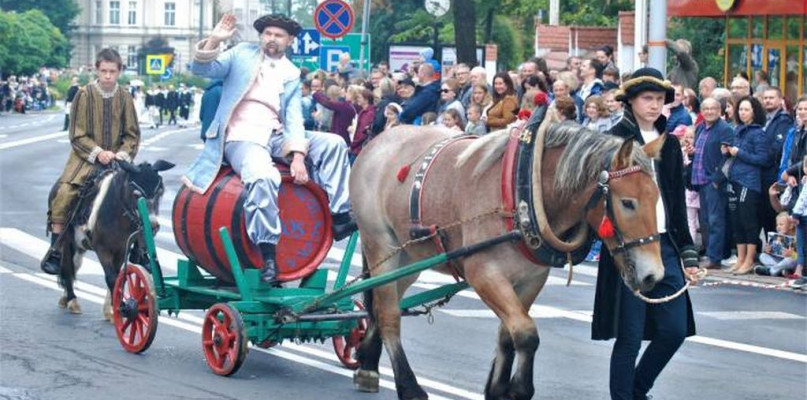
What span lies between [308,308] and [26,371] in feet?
5.72

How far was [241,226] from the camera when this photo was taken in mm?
10336

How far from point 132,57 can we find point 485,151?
5397 inches

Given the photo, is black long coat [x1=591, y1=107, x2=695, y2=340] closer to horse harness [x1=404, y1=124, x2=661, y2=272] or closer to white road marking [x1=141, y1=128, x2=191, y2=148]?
horse harness [x1=404, y1=124, x2=661, y2=272]

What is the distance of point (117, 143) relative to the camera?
13000 mm

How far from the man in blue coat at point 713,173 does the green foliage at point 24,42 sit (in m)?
65.6

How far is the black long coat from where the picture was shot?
846 cm

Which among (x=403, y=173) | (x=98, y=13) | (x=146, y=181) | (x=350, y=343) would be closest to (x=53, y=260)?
(x=146, y=181)

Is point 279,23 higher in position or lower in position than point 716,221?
higher

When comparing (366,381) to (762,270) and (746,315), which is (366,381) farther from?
(762,270)

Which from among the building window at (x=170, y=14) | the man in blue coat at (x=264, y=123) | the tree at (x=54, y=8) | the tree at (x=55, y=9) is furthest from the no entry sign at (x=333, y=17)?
the building window at (x=170, y=14)

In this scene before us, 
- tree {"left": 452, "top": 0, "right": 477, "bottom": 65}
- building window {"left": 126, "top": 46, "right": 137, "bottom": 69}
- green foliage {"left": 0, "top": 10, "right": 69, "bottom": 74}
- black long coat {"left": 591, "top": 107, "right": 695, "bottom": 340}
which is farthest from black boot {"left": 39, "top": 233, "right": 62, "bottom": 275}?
building window {"left": 126, "top": 46, "right": 137, "bottom": 69}

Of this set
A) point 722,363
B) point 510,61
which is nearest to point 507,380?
point 722,363

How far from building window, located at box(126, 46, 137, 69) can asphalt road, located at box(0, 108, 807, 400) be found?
126 meters

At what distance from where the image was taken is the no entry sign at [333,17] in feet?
90.8
